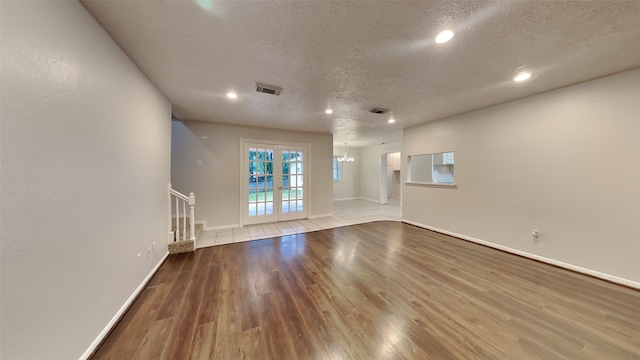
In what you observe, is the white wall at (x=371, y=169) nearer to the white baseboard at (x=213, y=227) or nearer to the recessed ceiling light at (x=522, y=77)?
Answer: the recessed ceiling light at (x=522, y=77)

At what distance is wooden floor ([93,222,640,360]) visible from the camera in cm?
146

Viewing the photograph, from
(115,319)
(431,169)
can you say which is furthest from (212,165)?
(431,169)

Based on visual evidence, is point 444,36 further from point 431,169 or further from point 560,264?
point 431,169

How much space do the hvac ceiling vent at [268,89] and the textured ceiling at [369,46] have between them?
103mm

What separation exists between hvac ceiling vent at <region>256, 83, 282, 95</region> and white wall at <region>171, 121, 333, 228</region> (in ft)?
7.21

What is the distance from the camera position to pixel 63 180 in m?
1.22

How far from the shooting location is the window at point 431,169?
4227 millimetres

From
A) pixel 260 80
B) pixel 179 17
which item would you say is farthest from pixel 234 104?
pixel 179 17

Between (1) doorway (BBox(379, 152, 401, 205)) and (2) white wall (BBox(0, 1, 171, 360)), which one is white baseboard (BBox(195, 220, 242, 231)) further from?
(1) doorway (BBox(379, 152, 401, 205))

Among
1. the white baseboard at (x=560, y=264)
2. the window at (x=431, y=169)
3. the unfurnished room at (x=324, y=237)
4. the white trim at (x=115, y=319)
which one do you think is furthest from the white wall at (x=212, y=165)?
the white baseboard at (x=560, y=264)

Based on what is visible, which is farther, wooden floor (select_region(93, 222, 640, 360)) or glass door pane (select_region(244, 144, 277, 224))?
glass door pane (select_region(244, 144, 277, 224))

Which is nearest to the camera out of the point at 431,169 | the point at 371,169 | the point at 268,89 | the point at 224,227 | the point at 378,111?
the point at 268,89

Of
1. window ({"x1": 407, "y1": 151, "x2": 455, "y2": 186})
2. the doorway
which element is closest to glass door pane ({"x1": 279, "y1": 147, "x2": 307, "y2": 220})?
window ({"x1": 407, "y1": 151, "x2": 455, "y2": 186})

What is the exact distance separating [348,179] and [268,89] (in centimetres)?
674
